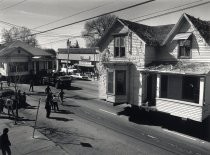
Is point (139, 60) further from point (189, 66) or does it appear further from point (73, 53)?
point (73, 53)

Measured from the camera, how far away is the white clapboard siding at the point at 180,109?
14901mm

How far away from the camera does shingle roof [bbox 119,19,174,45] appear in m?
19.4

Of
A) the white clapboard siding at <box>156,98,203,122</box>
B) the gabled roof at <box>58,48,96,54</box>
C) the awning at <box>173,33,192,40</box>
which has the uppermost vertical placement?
the gabled roof at <box>58,48,96,54</box>

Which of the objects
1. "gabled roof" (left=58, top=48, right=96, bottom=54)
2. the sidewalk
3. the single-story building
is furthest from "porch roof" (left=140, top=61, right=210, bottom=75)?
"gabled roof" (left=58, top=48, right=96, bottom=54)

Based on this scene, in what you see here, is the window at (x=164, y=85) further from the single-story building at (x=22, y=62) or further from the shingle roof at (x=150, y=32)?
the single-story building at (x=22, y=62)

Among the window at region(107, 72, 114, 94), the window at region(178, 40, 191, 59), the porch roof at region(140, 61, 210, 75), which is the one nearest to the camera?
the porch roof at region(140, 61, 210, 75)

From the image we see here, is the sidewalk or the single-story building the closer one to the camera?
the sidewalk

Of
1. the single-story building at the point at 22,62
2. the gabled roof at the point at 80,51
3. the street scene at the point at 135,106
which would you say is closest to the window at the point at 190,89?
the street scene at the point at 135,106

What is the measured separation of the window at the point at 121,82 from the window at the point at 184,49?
5.03 m

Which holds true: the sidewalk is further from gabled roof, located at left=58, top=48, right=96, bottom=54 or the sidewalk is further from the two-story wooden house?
gabled roof, located at left=58, top=48, right=96, bottom=54

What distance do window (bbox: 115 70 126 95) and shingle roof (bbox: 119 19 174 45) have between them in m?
3.54

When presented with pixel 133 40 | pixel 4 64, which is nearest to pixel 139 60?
pixel 133 40

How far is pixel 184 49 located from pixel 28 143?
13584 mm

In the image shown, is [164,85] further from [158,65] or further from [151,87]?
[158,65]
